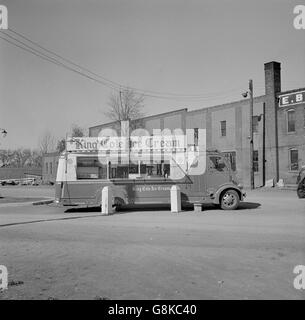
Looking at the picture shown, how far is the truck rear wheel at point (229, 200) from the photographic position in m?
15.9

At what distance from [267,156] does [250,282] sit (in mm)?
30489

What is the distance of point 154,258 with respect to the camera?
284 inches

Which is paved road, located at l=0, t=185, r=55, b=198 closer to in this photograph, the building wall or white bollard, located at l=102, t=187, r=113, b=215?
white bollard, located at l=102, t=187, r=113, b=215

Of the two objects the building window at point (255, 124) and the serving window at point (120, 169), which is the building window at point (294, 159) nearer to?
the building window at point (255, 124)

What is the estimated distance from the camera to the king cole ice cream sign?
31812mm

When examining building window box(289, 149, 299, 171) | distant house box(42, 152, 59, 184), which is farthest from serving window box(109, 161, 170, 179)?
distant house box(42, 152, 59, 184)

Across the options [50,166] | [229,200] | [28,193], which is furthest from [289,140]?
[50,166]

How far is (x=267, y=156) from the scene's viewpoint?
34812 millimetres

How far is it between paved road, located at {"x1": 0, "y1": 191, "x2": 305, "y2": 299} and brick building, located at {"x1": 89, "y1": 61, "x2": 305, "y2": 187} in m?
20.1

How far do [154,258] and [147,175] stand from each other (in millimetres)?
9133

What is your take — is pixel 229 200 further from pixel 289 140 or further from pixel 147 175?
pixel 289 140

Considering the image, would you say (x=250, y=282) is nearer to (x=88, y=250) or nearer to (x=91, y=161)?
(x=88, y=250)

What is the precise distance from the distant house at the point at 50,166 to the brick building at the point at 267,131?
33927 millimetres
